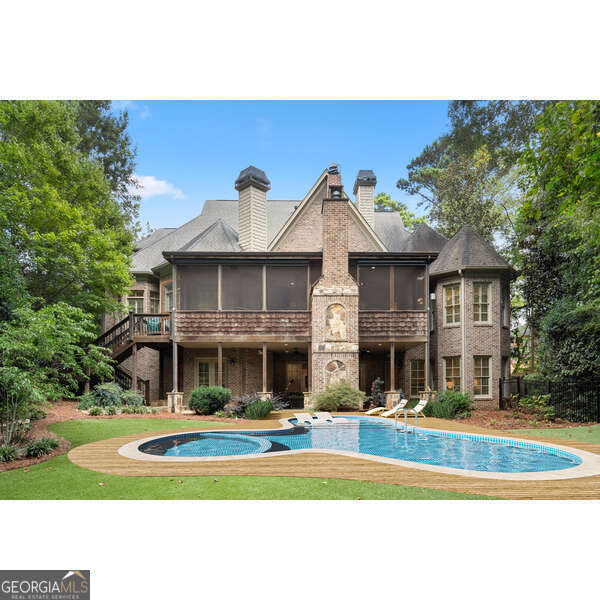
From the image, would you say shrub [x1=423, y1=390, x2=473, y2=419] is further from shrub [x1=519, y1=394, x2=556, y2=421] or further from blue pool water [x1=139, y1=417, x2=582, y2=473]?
blue pool water [x1=139, y1=417, x2=582, y2=473]

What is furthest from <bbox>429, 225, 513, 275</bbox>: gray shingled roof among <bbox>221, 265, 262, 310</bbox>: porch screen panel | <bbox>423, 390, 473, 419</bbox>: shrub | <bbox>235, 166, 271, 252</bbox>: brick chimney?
<bbox>235, 166, 271, 252</bbox>: brick chimney

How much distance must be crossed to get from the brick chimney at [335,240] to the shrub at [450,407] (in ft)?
13.7

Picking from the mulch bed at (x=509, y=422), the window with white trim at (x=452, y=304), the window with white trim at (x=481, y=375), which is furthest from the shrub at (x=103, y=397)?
the window with white trim at (x=481, y=375)

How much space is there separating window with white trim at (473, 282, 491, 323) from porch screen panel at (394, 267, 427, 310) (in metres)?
2.00

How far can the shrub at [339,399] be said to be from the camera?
33.6ft

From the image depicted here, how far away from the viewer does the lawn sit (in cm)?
425

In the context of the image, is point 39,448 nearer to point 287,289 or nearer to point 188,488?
point 188,488

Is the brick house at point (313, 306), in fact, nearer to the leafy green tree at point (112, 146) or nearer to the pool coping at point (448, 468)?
the leafy green tree at point (112, 146)

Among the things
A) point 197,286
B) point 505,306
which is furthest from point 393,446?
point 505,306
